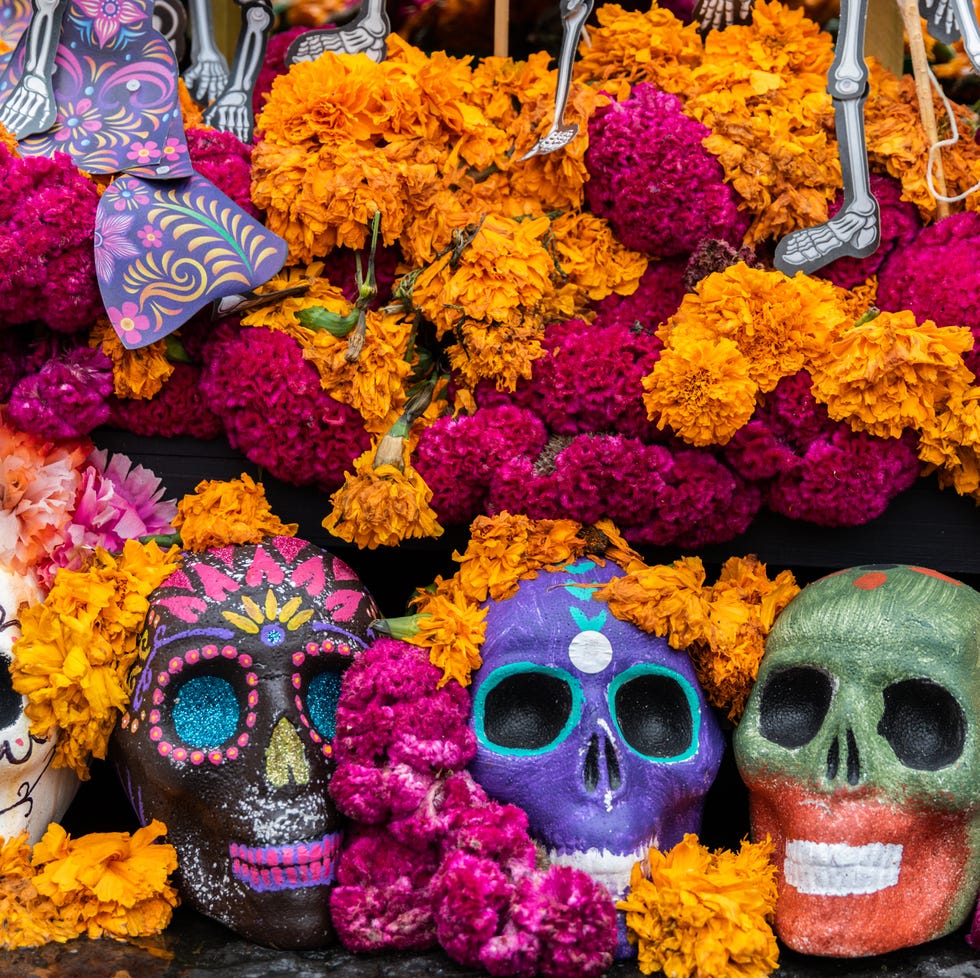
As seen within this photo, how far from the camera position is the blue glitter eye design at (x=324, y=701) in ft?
7.18

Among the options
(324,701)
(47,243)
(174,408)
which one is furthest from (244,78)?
(324,701)

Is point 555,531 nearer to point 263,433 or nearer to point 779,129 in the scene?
point 263,433

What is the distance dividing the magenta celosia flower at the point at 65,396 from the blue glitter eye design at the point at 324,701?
629 mm

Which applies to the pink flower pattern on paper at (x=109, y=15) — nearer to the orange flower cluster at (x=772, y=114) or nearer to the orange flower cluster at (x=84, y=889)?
the orange flower cluster at (x=772, y=114)

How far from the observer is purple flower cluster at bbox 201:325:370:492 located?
226cm

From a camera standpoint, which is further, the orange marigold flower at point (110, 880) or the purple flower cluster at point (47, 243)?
the purple flower cluster at point (47, 243)

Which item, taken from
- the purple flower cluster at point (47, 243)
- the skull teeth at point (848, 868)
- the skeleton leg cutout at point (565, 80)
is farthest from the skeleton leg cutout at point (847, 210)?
the purple flower cluster at point (47, 243)

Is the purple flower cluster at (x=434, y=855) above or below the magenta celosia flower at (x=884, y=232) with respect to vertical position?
below

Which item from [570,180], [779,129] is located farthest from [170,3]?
[779,129]

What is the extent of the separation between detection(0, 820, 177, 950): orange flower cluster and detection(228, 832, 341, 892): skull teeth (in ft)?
0.49

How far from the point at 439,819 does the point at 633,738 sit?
0.36m

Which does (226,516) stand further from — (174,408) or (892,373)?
(892,373)

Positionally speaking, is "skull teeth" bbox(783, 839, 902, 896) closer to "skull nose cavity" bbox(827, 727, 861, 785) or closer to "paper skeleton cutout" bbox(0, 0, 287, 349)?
"skull nose cavity" bbox(827, 727, 861, 785)

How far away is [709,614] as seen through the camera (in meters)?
2.21
